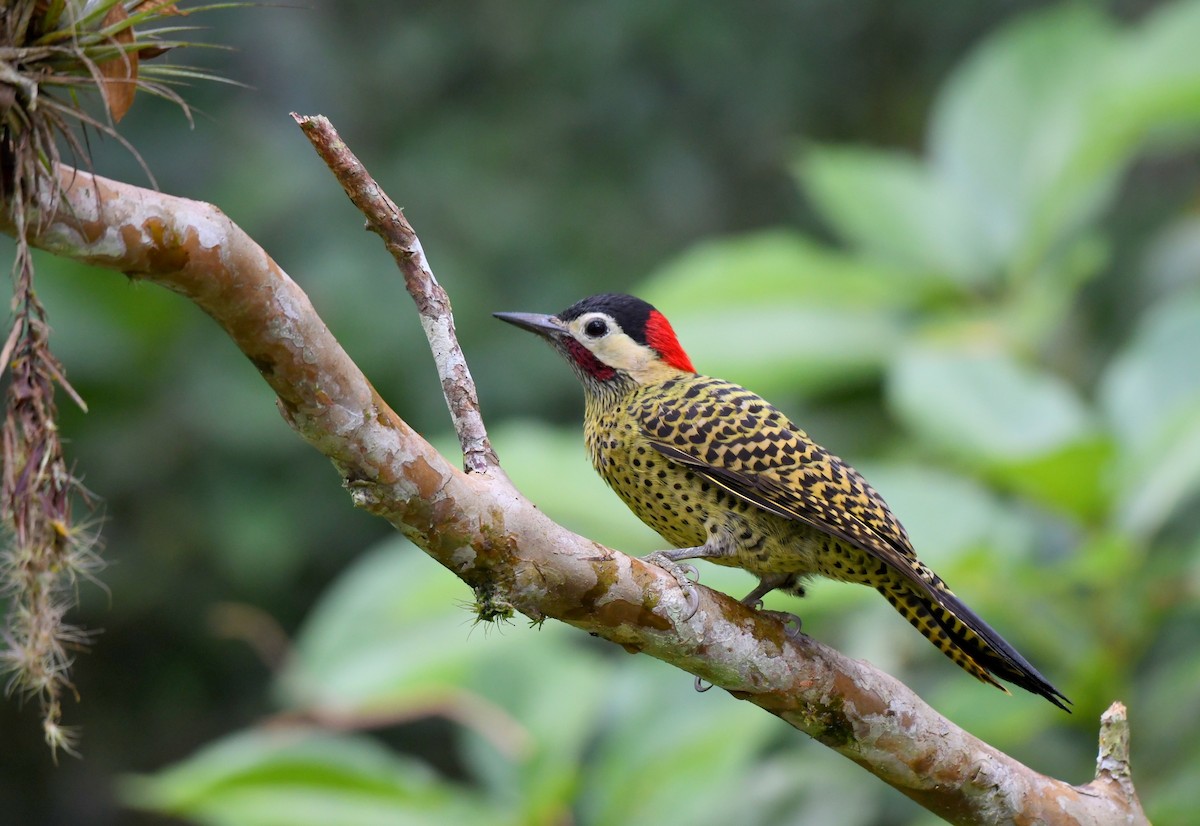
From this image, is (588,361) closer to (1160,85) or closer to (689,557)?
(689,557)

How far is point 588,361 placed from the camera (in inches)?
125

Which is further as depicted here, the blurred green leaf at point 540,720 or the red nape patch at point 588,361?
the blurred green leaf at point 540,720

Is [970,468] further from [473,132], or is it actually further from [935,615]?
[473,132]

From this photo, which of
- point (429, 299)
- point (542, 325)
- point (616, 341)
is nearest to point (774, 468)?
point (616, 341)

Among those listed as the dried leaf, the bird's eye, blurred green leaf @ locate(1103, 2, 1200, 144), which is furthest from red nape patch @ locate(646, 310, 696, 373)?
blurred green leaf @ locate(1103, 2, 1200, 144)

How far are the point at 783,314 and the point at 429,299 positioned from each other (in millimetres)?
2736

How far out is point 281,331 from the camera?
66.1 inches

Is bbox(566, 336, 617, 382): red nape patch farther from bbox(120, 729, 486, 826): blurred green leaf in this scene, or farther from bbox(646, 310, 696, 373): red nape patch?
bbox(120, 729, 486, 826): blurred green leaf

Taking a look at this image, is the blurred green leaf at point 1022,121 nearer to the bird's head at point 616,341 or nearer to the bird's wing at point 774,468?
the bird's head at point 616,341

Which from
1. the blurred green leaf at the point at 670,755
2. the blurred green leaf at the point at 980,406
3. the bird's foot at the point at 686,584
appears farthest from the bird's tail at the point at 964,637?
the blurred green leaf at the point at 980,406

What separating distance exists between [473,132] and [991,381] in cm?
408

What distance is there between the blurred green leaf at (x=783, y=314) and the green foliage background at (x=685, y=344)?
2 cm

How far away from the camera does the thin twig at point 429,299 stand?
1899 millimetres

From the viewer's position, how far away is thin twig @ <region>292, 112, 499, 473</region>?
1.90m
